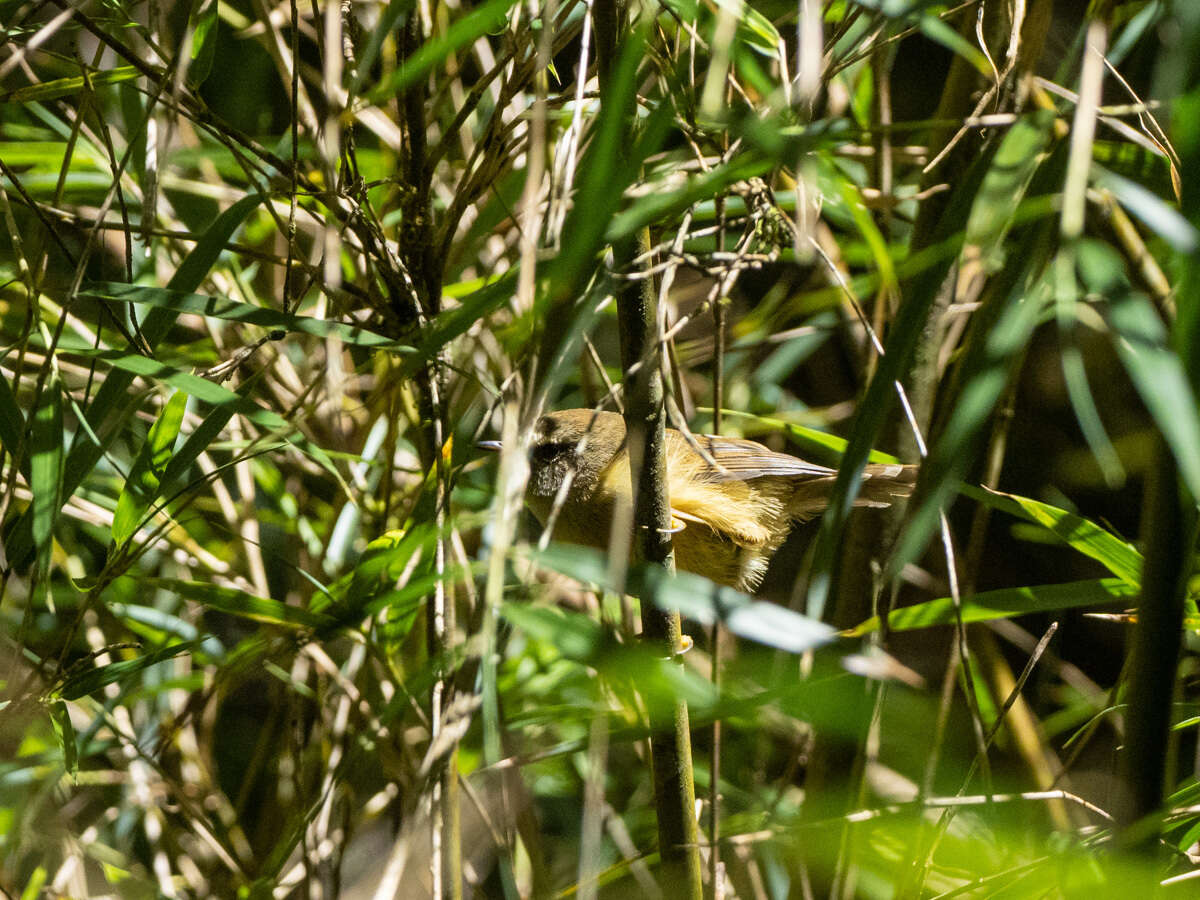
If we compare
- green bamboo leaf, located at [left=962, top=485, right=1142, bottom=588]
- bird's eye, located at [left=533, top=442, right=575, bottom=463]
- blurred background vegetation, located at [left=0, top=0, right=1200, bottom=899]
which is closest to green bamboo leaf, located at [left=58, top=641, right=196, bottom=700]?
blurred background vegetation, located at [left=0, top=0, right=1200, bottom=899]

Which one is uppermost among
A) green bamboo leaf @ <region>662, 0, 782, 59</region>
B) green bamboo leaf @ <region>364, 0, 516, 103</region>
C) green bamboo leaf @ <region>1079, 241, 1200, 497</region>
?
green bamboo leaf @ <region>662, 0, 782, 59</region>

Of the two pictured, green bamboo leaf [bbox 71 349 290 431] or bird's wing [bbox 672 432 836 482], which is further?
bird's wing [bbox 672 432 836 482]

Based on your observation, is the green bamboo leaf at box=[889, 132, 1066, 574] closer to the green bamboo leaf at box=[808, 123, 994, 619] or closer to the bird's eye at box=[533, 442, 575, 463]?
the green bamboo leaf at box=[808, 123, 994, 619]

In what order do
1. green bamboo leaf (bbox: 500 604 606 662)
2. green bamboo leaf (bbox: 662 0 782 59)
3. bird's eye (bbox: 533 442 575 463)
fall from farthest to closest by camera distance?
bird's eye (bbox: 533 442 575 463), green bamboo leaf (bbox: 662 0 782 59), green bamboo leaf (bbox: 500 604 606 662)

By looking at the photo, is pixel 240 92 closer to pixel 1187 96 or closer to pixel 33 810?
pixel 33 810

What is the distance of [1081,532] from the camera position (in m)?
1.54

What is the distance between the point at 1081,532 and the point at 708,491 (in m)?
1.14

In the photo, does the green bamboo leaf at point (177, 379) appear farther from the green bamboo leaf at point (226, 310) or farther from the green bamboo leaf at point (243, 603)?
the green bamboo leaf at point (243, 603)

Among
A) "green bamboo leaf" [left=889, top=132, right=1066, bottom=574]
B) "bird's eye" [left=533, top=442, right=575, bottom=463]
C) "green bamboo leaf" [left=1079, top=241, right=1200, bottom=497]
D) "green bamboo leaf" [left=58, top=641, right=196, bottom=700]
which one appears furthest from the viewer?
"bird's eye" [left=533, top=442, right=575, bottom=463]

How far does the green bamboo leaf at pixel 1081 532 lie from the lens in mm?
1490

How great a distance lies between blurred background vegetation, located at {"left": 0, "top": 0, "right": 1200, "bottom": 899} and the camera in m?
1.02

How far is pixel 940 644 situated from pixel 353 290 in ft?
8.80

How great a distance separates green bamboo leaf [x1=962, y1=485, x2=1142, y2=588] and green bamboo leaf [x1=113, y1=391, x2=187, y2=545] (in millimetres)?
1234

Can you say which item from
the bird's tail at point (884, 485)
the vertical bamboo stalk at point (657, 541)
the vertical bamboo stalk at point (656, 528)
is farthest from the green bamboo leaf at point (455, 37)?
the bird's tail at point (884, 485)
